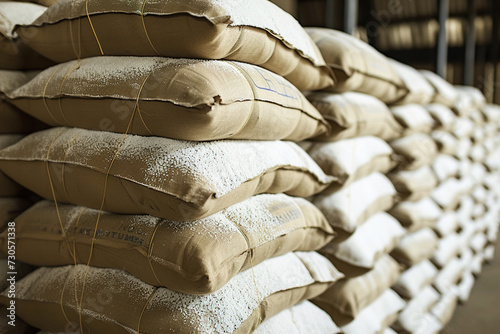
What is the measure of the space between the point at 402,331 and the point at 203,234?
5.64 ft

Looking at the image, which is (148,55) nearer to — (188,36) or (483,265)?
(188,36)

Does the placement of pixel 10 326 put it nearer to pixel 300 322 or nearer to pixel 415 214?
pixel 300 322

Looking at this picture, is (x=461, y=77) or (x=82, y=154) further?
(x=461, y=77)

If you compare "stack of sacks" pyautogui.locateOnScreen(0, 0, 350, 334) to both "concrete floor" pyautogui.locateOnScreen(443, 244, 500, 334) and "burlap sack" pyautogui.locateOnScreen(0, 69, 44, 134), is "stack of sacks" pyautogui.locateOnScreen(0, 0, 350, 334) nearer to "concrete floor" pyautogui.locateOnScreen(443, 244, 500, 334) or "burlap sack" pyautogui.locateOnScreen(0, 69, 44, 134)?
"burlap sack" pyautogui.locateOnScreen(0, 69, 44, 134)

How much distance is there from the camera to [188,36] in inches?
45.6

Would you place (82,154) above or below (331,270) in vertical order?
above

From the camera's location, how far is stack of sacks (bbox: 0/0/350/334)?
1.15 metres

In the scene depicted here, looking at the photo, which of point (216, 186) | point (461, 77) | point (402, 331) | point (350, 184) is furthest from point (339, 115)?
point (461, 77)

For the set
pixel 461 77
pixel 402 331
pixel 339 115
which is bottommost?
pixel 461 77

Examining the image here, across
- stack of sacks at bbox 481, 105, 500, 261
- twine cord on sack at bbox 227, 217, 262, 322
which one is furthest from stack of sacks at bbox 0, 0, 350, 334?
stack of sacks at bbox 481, 105, 500, 261

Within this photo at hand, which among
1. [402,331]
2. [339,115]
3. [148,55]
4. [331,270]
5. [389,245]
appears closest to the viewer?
[148,55]

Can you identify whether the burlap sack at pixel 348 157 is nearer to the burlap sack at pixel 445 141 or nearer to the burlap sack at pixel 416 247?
the burlap sack at pixel 416 247

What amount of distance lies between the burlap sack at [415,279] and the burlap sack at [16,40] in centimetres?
193

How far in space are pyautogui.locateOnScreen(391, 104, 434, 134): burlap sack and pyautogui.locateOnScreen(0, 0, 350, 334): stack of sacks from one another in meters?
1.15
